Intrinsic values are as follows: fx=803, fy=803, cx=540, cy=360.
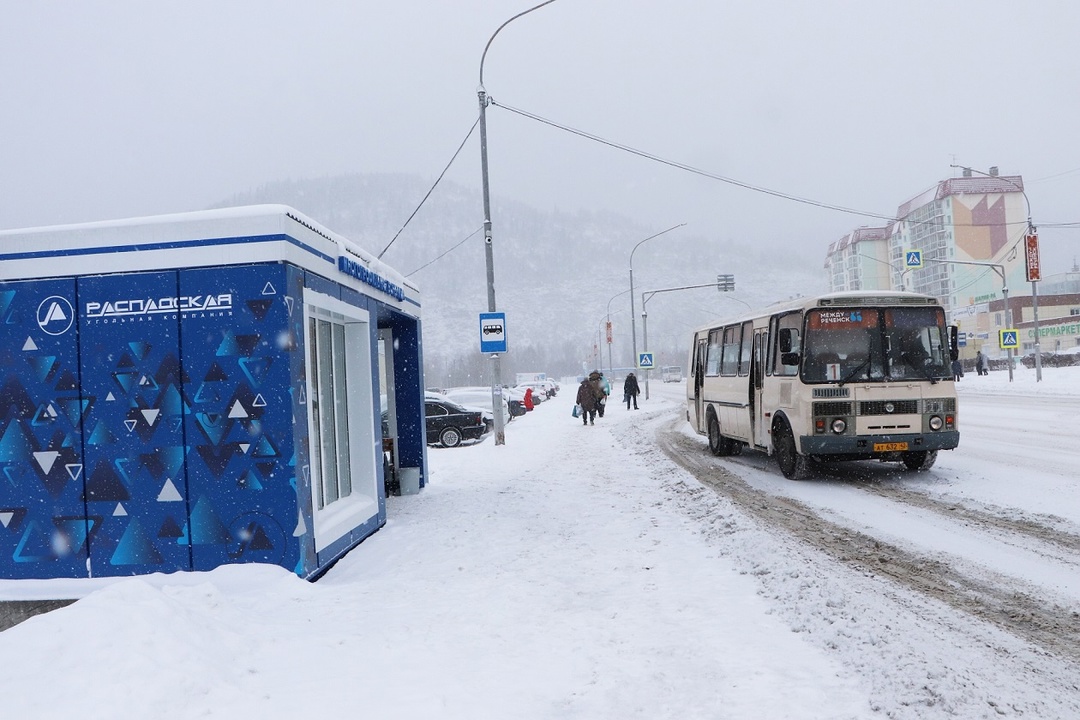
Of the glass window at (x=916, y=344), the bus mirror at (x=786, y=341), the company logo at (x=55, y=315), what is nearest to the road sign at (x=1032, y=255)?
the glass window at (x=916, y=344)

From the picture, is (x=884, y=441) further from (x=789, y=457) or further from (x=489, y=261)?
(x=489, y=261)

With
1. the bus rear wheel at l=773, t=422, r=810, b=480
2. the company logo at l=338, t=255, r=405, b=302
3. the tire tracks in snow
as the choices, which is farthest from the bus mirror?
the company logo at l=338, t=255, r=405, b=302

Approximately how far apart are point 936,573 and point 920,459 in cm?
624

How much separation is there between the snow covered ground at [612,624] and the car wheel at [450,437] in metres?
14.3

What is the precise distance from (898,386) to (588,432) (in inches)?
528

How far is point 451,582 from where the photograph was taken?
6941 millimetres

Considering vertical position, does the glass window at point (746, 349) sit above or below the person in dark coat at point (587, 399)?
above

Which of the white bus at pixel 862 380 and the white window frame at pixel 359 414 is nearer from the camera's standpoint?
the white window frame at pixel 359 414

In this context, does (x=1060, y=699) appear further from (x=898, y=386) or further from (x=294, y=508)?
(x=898, y=386)

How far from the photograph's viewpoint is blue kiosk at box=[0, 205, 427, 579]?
7.04m

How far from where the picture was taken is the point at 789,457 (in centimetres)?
1245

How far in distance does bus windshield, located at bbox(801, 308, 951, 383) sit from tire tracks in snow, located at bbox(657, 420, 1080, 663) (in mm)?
1979

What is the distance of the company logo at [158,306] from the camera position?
7.09 m

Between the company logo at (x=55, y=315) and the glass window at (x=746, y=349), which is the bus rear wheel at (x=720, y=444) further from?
the company logo at (x=55, y=315)
